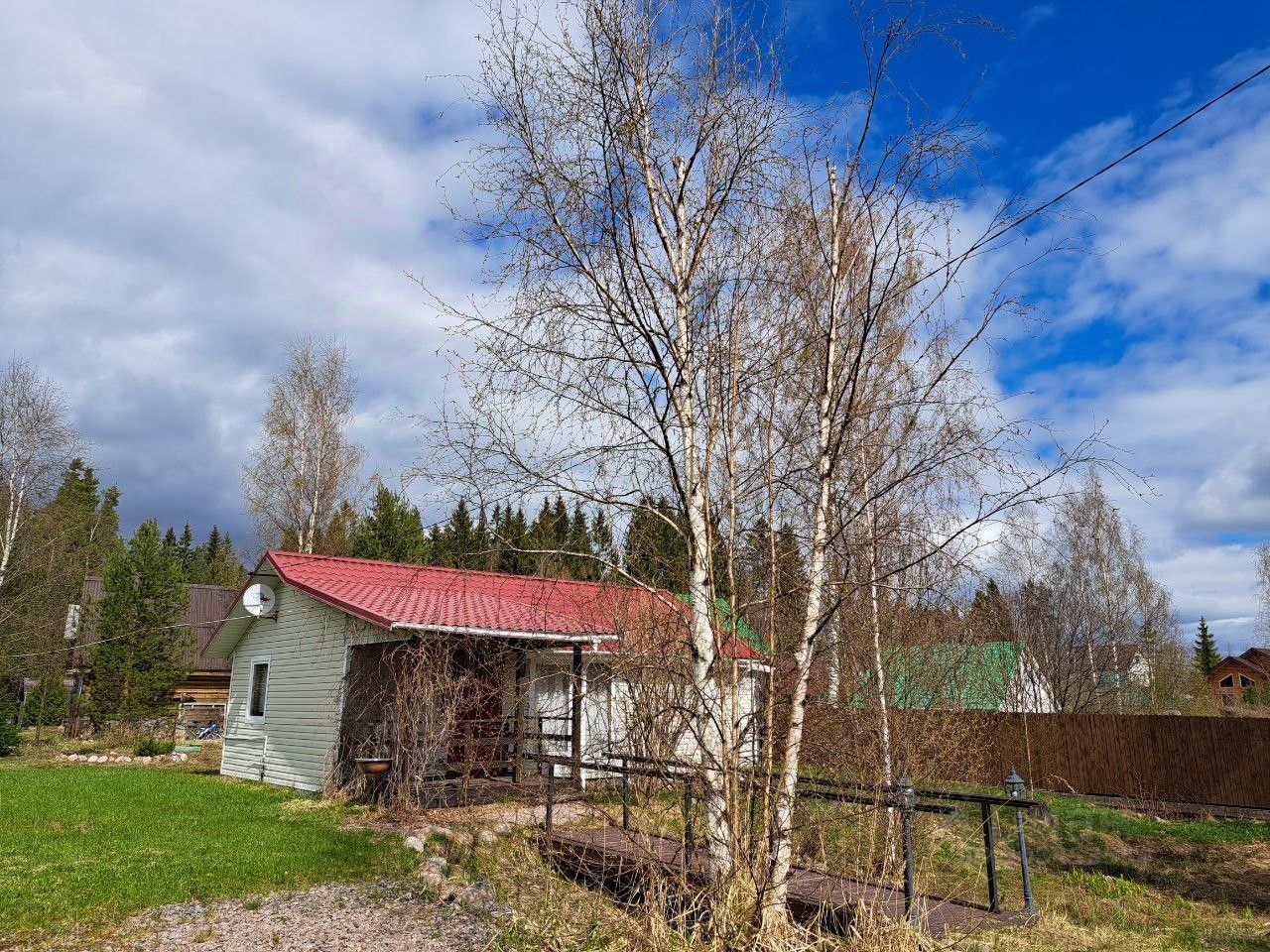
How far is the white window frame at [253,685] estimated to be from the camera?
1519cm

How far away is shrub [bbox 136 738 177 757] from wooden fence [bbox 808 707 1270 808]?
17292 millimetres

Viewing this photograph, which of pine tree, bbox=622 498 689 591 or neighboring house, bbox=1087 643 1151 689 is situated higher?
pine tree, bbox=622 498 689 591

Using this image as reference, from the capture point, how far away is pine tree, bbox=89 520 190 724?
20875 millimetres

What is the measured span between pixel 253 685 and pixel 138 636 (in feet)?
24.9

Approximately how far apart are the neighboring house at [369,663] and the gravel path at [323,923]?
336cm

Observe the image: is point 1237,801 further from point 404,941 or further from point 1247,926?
point 404,941

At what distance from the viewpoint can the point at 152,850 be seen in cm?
844

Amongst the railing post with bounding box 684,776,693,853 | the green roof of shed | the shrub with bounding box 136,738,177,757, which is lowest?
the shrub with bounding box 136,738,177,757

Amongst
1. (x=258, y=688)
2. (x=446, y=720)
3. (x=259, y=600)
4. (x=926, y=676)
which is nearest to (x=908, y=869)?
(x=926, y=676)

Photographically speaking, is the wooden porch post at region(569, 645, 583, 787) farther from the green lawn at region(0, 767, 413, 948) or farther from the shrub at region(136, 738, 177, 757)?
the shrub at region(136, 738, 177, 757)

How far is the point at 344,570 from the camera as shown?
15430 mm

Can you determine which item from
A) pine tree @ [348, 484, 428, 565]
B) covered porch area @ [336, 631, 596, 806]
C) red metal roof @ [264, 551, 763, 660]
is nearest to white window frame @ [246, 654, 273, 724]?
red metal roof @ [264, 551, 763, 660]

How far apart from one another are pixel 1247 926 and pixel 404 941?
7.21 meters

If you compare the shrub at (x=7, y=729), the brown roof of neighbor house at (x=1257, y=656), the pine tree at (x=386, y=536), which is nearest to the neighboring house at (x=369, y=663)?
the shrub at (x=7, y=729)
